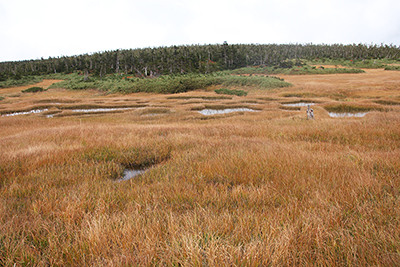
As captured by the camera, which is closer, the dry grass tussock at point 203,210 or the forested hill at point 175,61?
the dry grass tussock at point 203,210

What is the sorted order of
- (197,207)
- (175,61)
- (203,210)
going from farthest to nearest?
(175,61) < (197,207) < (203,210)

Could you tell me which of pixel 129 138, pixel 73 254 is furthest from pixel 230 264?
pixel 129 138

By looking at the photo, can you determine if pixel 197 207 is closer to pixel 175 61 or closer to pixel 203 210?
pixel 203 210

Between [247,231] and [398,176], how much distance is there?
11.4ft

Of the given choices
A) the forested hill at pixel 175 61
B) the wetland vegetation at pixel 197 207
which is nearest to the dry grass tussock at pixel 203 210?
the wetland vegetation at pixel 197 207

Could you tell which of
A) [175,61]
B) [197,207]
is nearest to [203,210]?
[197,207]

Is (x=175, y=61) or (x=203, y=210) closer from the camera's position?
(x=203, y=210)

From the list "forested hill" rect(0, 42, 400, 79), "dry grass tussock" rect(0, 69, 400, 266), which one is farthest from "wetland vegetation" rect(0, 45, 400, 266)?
"forested hill" rect(0, 42, 400, 79)

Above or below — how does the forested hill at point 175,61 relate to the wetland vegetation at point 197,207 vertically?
above

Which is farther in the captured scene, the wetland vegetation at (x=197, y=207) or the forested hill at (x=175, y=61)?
the forested hill at (x=175, y=61)

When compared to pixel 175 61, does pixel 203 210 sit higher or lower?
lower

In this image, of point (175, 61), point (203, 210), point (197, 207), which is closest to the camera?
point (203, 210)

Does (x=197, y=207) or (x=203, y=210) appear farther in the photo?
(x=197, y=207)

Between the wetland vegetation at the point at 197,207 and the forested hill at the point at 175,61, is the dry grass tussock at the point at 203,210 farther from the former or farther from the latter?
the forested hill at the point at 175,61
